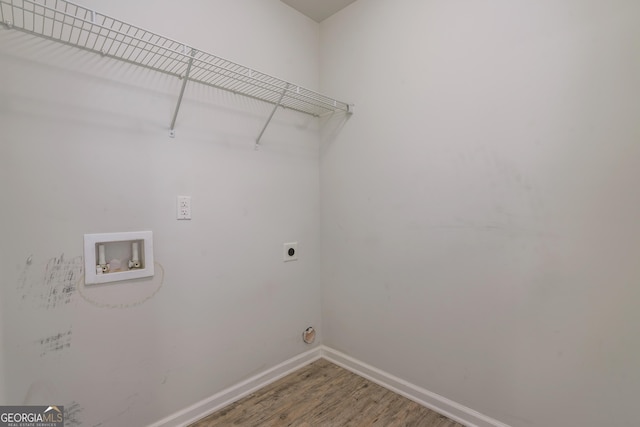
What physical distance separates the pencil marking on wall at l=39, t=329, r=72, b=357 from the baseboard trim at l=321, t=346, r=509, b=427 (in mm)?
1543

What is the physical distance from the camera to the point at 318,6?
2021mm

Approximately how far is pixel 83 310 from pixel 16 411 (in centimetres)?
39

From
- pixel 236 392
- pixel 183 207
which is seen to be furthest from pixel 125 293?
pixel 236 392

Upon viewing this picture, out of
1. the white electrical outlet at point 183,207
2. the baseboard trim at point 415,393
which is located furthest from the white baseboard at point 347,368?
the white electrical outlet at point 183,207

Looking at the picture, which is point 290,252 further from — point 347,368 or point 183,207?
point 347,368

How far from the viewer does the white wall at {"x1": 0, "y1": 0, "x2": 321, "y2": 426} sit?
3.75ft

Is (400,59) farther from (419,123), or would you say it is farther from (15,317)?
(15,317)

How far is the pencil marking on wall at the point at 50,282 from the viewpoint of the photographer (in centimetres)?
114

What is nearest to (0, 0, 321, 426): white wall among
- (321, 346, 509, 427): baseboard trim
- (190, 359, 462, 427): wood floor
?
(190, 359, 462, 427): wood floor

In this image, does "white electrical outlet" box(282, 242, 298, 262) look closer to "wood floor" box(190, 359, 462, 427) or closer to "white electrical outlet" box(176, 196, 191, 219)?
"white electrical outlet" box(176, 196, 191, 219)

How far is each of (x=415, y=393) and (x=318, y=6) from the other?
8.30 feet

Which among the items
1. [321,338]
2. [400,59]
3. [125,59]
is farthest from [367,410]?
[125,59]

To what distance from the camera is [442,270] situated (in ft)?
5.30

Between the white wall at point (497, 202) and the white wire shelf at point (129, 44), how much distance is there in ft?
1.67
